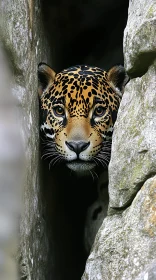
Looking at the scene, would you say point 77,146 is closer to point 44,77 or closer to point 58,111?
point 58,111

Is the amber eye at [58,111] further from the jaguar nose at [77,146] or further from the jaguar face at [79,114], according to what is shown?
the jaguar nose at [77,146]

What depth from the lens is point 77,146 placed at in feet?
18.4

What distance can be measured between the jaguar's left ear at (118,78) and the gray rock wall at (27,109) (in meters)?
0.70

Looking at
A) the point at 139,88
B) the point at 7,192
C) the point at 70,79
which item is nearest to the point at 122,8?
the point at 70,79

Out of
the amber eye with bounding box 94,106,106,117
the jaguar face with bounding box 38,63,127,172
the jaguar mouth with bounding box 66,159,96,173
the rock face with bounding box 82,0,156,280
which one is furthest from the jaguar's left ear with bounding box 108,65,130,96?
the rock face with bounding box 82,0,156,280

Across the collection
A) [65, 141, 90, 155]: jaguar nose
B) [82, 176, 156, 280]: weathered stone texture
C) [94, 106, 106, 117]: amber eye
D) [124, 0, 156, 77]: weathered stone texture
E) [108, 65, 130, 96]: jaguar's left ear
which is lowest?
[82, 176, 156, 280]: weathered stone texture

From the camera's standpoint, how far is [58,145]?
5.76m

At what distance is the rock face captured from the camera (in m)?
4.41

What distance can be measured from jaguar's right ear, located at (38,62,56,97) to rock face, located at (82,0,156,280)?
1.19 metres

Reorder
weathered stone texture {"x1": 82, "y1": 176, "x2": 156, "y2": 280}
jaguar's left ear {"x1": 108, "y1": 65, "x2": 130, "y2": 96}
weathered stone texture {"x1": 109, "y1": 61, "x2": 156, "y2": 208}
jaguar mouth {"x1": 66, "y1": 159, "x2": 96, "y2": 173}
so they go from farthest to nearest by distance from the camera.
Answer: jaguar's left ear {"x1": 108, "y1": 65, "x2": 130, "y2": 96} → jaguar mouth {"x1": 66, "y1": 159, "x2": 96, "y2": 173} → weathered stone texture {"x1": 109, "y1": 61, "x2": 156, "y2": 208} → weathered stone texture {"x1": 82, "y1": 176, "x2": 156, "y2": 280}

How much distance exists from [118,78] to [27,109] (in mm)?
1087

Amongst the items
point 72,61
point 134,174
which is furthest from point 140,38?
point 72,61

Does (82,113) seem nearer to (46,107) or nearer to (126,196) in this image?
(46,107)

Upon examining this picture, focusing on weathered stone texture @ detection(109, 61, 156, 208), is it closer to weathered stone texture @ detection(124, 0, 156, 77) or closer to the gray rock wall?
weathered stone texture @ detection(124, 0, 156, 77)
